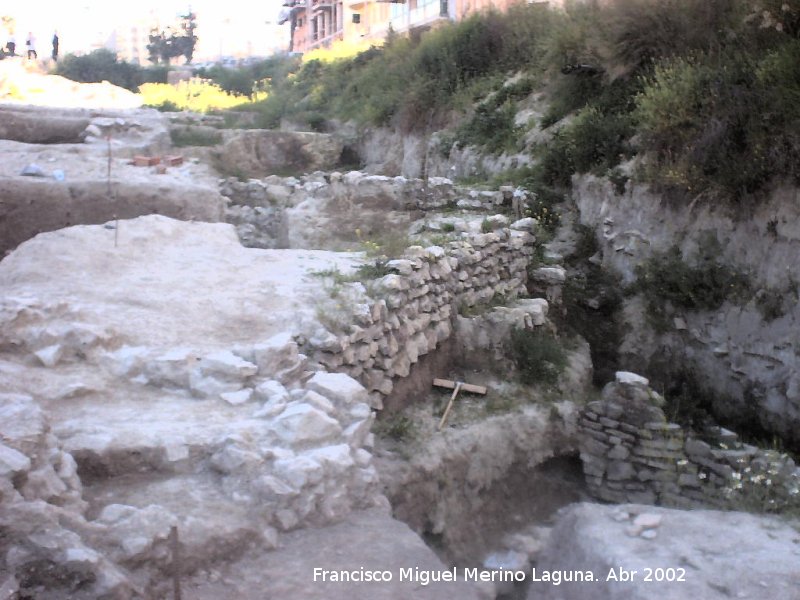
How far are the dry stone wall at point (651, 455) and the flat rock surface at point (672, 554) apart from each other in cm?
124

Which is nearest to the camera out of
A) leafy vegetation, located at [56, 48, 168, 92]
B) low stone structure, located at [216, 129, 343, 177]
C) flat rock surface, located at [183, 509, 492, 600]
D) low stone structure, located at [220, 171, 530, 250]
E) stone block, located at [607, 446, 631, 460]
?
flat rock surface, located at [183, 509, 492, 600]

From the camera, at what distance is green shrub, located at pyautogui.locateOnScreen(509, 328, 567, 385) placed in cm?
774

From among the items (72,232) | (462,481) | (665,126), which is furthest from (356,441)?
(665,126)

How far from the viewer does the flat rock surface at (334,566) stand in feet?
10.8

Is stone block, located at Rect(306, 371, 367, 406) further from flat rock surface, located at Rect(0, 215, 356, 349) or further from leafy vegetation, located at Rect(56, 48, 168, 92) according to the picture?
leafy vegetation, located at Rect(56, 48, 168, 92)

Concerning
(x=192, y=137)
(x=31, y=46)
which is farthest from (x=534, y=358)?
(x=31, y=46)

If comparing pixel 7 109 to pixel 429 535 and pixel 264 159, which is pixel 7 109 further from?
pixel 429 535

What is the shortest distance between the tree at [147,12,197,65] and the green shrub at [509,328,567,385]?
156ft

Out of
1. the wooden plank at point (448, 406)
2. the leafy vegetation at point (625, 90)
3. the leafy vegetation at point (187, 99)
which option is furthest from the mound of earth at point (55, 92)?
the wooden plank at point (448, 406)

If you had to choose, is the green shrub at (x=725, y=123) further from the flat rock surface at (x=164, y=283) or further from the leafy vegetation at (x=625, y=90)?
the flat rock surface at (x=164, y=283)

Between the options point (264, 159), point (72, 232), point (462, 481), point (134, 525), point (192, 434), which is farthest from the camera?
Answer: point (264, 159)

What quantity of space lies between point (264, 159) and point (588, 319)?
982 centimetres

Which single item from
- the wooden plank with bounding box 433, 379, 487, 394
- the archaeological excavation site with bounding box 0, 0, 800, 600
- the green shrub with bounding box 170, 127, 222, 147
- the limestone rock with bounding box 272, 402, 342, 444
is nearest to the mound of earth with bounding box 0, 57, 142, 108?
the green shrub with bounding box 170, 127, 222, 147

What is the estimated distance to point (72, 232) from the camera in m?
7.14
